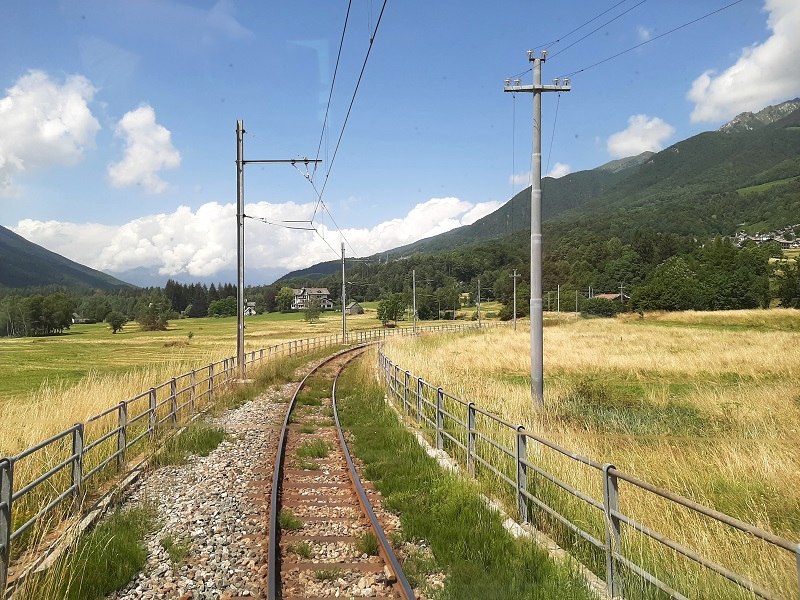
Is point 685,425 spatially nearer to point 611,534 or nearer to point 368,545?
point 368,545

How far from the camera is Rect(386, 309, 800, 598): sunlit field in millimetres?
6242

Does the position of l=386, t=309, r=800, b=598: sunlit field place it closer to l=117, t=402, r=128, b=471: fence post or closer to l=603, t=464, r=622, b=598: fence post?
l=603, t=464, r=622, b=598: fence post

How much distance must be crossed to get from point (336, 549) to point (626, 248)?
5495 inches

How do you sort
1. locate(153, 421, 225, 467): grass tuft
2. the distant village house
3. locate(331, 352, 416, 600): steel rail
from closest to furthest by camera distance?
locate(331, 352, 416, 600): steel rail, locate(153, 421, 225, 467): grass tuft, the distant village house

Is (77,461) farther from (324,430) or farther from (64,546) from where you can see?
(324,430)

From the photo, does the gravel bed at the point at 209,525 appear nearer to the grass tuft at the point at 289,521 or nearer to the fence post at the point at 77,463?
the grass tuft at the point at 289,521

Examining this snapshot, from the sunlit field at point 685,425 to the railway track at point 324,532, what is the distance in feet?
7.46

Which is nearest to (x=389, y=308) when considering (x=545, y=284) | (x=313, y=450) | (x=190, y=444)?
(x=545, y=284)

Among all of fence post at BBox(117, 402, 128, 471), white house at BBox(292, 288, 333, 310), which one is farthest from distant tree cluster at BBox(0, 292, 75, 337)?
fence post at BBox(117, 402, 128, 471)

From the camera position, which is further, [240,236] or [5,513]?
[240,236]

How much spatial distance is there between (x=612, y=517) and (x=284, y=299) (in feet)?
544

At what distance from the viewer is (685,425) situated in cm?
1345

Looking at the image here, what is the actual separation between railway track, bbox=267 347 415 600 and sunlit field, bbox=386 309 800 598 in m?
2.27

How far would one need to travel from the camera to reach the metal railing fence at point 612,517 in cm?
399
